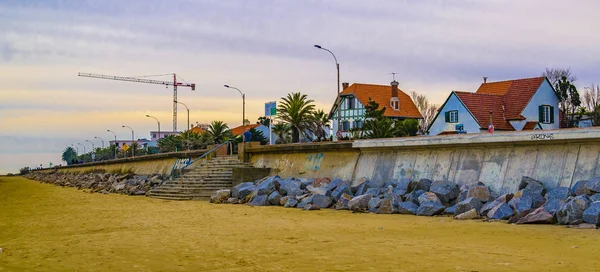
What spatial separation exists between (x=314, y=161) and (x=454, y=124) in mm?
29871

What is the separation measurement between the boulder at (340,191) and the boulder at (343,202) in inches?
17.5

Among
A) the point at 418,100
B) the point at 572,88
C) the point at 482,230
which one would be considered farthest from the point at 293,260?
the point at 418,100

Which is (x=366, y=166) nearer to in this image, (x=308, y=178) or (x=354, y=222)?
(x=308, y=178)

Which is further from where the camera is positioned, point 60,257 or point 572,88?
point 572,88

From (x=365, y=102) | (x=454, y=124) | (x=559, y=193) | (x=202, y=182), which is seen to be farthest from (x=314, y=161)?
(x=365, y=102)

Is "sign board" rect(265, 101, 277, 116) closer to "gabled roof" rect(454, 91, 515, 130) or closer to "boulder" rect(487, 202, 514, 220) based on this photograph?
"gabled roof" rect(454, 91, 515, 130)

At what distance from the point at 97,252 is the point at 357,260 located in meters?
4.80

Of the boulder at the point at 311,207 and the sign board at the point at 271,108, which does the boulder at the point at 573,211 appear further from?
the sign board at the point at 271,108

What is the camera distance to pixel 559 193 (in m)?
15.1

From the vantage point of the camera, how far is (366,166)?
2312cm

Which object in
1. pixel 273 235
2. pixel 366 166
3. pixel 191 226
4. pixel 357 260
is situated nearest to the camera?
pixel 357 260

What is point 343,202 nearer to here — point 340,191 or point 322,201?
point 322,201

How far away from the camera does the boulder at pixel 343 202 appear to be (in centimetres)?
1972

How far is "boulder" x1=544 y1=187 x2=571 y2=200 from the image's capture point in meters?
15.0
